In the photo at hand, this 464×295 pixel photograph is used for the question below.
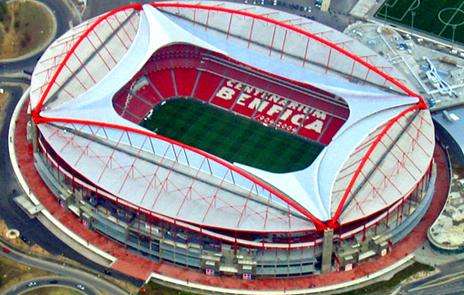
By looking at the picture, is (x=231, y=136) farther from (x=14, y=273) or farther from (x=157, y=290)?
(x=14, y=273)

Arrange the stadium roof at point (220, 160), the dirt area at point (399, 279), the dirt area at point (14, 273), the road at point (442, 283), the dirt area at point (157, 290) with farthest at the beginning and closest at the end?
the road at point (442, 283), the dirt area at point (399, 279), the dirt area at point (14, 273), the stadium roof at point (220, 160), the dirt area at point (157, 290)

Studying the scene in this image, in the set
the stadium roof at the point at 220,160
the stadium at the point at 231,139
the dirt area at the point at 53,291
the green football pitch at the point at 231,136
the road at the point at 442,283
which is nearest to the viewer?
the dirt area at the point at 53,291

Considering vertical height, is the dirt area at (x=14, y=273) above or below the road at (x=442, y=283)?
below

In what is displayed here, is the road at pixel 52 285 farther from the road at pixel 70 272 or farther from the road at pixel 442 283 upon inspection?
the road at pixel 442 283

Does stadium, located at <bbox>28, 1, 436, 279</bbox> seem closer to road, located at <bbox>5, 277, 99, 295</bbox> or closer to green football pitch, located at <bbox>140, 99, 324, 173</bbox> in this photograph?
green football pitch, located at <bbox>140, 99, 324, 173</bbox>

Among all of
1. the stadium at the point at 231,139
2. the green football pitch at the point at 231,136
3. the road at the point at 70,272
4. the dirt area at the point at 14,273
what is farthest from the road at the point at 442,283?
the dirt area at the point at 14,273

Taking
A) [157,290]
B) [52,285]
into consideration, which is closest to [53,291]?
[52,285]

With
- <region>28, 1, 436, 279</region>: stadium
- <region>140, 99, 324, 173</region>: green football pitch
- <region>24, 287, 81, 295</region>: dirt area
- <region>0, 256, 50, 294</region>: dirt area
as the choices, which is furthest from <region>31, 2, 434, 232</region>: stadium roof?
<region>0, 256, 50, 294</region>: dirt area
